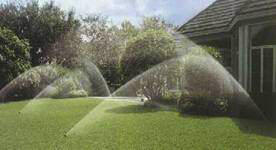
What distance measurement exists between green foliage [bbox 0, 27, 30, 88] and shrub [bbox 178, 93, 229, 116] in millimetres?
11154

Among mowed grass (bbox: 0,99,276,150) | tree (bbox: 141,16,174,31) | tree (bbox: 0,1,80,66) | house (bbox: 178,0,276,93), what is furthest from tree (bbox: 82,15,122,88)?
mowed grass (bbox: 0,99,276,150)

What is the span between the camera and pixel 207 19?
527 inches

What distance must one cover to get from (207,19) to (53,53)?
1316cm

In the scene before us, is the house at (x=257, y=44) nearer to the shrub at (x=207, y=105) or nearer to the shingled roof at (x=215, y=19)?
the shrub at (x=207, y=105)

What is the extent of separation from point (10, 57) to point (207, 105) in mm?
12105

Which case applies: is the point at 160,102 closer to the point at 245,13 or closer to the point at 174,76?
the point at 174,76

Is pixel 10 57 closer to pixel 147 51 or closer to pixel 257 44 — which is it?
pixel 147 51

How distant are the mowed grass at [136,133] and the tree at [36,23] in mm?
13717

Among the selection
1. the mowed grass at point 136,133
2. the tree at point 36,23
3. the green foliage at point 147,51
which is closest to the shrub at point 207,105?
the mowed grass at point 136,133

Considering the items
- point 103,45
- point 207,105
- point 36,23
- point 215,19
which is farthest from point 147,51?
point 103,45

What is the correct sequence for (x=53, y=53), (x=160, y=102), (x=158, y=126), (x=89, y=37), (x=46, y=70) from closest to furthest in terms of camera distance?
1. (x=158, y=126)
2. (x=160, y=102)
3. (x=46, y=70)
4. (x=53, y=53)
5. (x=89, y=37)

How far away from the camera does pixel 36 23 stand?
2166 cm

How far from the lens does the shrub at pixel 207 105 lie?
30.6 ft

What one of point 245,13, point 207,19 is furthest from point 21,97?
point 245,13
